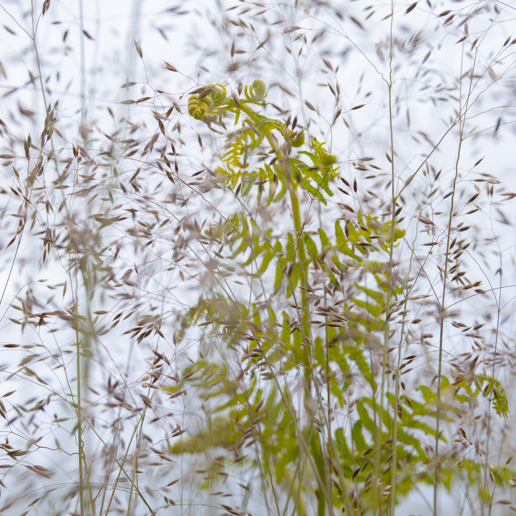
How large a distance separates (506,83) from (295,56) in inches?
14.5

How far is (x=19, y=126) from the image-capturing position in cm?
74

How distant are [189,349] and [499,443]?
0.50 m

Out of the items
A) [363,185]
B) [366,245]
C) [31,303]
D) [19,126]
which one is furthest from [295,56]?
[31,303]

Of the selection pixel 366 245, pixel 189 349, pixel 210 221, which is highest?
pixel 210 221

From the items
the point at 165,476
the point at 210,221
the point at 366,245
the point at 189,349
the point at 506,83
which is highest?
the point at 506,83

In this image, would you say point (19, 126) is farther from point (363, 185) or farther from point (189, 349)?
point (363, 185)

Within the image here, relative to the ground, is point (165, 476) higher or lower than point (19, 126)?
lower

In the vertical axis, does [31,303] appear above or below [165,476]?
above

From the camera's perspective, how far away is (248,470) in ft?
2.60

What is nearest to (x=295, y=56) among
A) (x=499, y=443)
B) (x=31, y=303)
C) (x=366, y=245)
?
(x=366, y=245)

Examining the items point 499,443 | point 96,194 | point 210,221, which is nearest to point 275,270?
point 210,221

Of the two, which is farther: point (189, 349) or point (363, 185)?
point (363, 185)

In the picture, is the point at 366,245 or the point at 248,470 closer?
→ the point at 366,245

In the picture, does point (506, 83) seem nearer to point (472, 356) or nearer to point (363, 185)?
point (363, 185)
